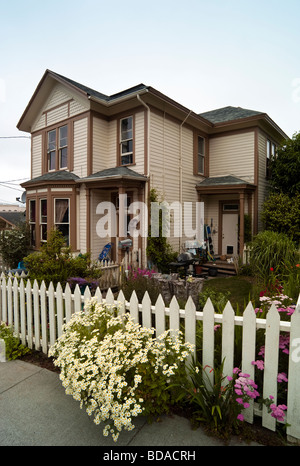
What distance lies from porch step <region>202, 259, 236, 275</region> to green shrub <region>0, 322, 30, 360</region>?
7572mm

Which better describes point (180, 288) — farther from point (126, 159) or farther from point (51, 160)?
point (51, 160)

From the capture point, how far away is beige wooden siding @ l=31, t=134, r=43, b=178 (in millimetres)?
12633

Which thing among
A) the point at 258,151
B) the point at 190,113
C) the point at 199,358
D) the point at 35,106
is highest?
the point at 35,106

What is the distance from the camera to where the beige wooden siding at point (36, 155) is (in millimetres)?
12633

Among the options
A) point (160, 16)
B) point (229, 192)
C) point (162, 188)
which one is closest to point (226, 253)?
point (229, 192)

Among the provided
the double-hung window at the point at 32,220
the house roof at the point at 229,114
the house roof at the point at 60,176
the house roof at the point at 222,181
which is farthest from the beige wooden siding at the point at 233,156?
the double-hung window at the point at 32,220

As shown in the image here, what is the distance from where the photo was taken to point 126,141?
10383mm

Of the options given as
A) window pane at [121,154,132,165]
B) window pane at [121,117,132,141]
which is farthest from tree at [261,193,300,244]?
window pane at [121,117,132,141]

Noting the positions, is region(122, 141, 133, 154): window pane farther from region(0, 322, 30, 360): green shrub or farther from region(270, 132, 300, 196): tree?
region(0, 322, 30, 360): green shrub

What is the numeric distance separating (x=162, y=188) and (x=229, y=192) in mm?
3138

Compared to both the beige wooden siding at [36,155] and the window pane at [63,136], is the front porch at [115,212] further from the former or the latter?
the beige wooden siding at [36,155]

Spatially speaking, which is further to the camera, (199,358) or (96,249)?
(96,249)

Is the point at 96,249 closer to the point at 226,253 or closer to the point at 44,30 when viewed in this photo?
the point at 226,253

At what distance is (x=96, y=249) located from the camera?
10.7 m
